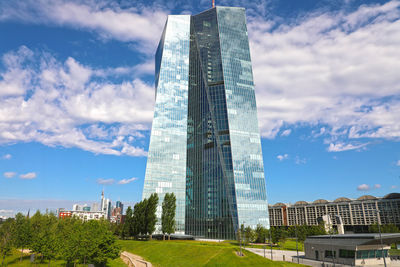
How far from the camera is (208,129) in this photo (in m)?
125

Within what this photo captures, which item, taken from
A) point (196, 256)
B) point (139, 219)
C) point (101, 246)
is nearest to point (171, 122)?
point (139, 219)

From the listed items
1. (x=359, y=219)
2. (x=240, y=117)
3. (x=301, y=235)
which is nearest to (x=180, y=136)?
(x=240, y=117)

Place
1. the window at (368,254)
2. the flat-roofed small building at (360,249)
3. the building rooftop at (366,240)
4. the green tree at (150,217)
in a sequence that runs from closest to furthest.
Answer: the building rooftop at (366,240) < the flat-roofed small building at (360,249) < the window at (368,254) < the green tree at (150,217)

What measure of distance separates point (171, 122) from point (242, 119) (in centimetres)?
3933

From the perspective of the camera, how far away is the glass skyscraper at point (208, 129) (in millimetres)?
109188

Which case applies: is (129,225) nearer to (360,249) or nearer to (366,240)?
(360,249)

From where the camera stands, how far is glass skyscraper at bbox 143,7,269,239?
109 metres

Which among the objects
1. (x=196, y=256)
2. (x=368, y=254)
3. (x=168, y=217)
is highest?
(x=168, y=217)

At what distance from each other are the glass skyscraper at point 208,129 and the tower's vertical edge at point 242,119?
1.27 ft

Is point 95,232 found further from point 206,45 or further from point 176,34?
point 176,34

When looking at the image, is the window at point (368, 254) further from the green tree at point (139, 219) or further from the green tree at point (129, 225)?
the green tree at point (129, 225)

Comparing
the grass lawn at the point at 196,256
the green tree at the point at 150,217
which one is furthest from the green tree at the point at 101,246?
the green tree at the point at 150,217

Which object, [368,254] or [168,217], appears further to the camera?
[168,217]

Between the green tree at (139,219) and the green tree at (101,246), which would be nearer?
the green tree at (101,246)
